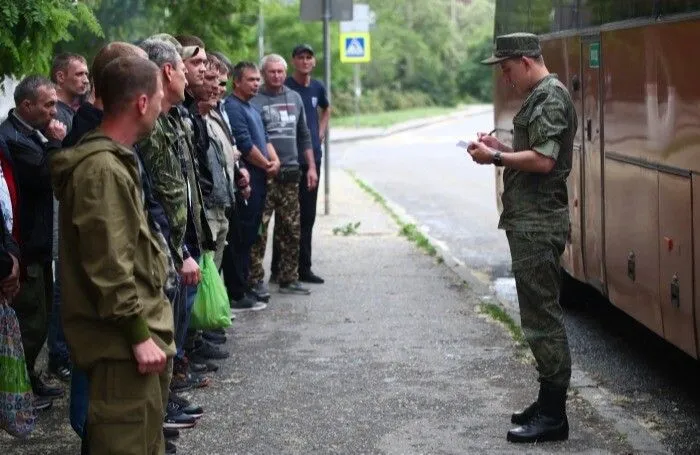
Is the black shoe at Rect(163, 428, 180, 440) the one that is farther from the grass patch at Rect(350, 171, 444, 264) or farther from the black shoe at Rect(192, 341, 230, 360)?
the grass patch at Rect(350, 171, 444, 264)

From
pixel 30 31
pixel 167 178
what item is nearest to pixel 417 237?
pixel 30 31

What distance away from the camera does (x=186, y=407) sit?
25.8ft

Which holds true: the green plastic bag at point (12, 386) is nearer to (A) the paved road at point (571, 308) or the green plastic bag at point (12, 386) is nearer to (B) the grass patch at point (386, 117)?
(A) the paved road at point (571, 308)

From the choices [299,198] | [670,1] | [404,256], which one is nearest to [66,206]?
[670,1]

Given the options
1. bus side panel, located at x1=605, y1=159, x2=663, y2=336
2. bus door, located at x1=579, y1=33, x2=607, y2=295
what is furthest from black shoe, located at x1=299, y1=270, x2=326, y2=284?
bus side panel, located at x1=605, y1=159, x2=663, y2=336

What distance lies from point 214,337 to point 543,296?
3279 mm

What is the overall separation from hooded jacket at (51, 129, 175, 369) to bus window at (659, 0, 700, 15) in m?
3.16

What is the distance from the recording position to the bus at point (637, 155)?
7.27 meters

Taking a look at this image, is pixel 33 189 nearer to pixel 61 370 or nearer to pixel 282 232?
pixel 61 370

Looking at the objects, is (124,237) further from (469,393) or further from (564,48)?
(564,48)

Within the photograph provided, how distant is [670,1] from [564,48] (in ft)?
10.2

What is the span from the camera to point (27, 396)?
20.3 ft

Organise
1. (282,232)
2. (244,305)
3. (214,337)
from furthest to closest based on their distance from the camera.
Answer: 1. (282,232)
2. (244,305)
3. (214,337)

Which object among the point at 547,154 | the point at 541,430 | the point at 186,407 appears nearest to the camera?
the point at 547,154
